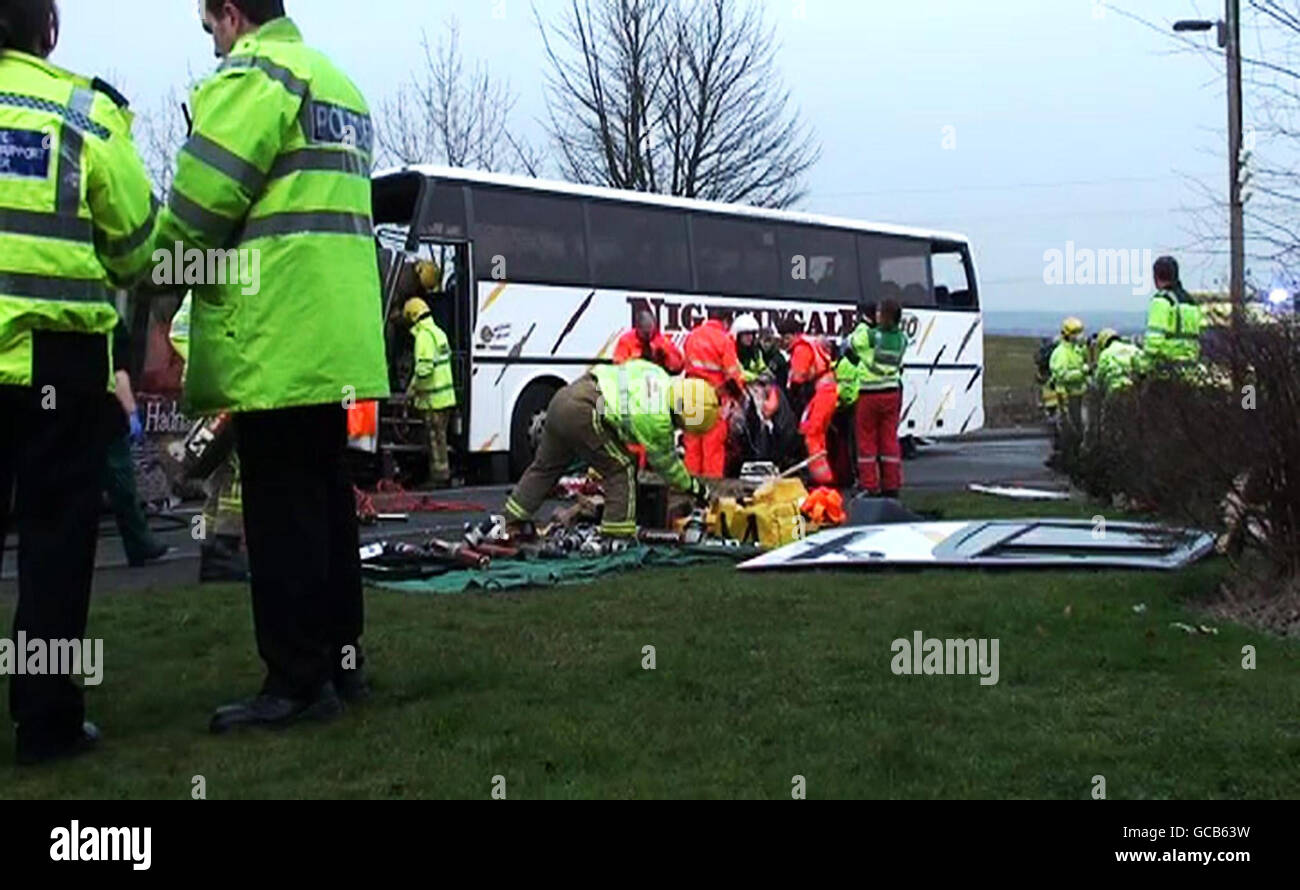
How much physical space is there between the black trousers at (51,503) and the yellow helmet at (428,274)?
13.2m

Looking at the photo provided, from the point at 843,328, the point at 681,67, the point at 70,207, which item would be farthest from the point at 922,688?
the point at 681,67

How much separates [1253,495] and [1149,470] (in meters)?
0.66

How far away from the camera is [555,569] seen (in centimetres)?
922

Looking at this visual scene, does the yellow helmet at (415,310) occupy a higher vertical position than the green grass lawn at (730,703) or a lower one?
higher

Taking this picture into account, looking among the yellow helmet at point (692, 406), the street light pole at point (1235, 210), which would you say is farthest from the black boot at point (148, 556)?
the street light pole at point (1235, 210)

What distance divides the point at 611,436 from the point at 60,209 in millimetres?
6112

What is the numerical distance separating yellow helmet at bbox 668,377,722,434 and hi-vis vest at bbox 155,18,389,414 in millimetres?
5953

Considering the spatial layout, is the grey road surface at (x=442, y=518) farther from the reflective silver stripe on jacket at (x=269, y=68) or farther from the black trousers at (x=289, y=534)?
the reflective silver stripe on jacket at (x=269, y=68)

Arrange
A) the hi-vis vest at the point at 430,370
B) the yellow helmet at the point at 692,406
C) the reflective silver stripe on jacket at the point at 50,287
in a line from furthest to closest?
the hi-vis vest at the point at 430,370, the yellow helmet at the point at 692,406, the reflective silver stripe on jacket at the point at 50,287

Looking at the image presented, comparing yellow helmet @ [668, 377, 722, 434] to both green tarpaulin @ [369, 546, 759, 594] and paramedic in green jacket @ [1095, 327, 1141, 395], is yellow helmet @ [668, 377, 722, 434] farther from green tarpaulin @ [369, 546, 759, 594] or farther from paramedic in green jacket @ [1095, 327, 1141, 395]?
paramedic in green jacket @ [1095, 327, 1141, 395]

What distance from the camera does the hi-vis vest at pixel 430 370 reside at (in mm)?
16797

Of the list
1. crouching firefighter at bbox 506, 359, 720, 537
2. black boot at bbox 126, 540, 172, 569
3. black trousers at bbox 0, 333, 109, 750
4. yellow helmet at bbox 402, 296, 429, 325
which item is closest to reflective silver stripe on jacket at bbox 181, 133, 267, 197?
black trousers at bbox 0, 333, 109, 750
